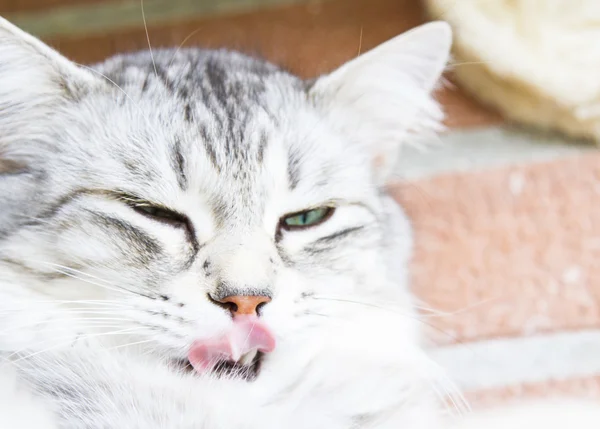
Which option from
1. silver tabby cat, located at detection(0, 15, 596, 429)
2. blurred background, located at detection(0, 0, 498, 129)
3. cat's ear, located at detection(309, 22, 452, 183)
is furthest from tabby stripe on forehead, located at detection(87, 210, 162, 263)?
blurred background, located at detection(0, 0, 498, 129)

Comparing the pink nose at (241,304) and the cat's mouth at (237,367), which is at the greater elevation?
the pink nose at (241,304)

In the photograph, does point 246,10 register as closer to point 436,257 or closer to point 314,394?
point 436,257

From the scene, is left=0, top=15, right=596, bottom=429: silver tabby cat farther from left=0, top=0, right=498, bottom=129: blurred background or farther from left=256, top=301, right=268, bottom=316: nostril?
left=0, top=0, right=498, bottom=129: blurred background

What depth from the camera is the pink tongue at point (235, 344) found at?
25.2 inches

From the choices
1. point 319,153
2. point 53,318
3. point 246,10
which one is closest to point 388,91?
point 319,153

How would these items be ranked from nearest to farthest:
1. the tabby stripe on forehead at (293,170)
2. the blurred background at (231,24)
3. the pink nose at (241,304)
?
the pink nose at (241,304), the tabby stripe on forehead at (293,170), the blurred background at (231,24)

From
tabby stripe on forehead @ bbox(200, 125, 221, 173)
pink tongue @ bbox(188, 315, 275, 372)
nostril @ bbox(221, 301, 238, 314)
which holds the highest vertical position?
tabby stripe on forehead @ bbox(200, 125, 221, 173)

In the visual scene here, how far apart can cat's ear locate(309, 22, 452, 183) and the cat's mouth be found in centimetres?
30

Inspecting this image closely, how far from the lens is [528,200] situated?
0.99 meters

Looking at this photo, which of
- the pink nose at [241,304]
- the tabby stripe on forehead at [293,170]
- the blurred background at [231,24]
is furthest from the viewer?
the blurred background at [231,24]

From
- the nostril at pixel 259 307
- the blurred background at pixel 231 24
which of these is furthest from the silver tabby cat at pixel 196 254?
the blurred background at pixel 231 24

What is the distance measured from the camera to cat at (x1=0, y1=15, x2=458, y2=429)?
2.14 feet

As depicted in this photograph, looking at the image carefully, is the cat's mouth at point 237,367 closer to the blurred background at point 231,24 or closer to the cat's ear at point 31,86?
the cat's ear at point 31,86

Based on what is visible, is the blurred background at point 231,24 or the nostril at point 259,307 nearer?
the nostril at point 259,307
